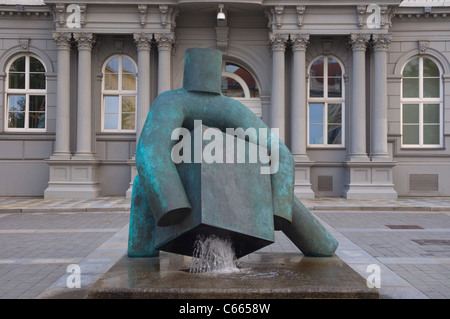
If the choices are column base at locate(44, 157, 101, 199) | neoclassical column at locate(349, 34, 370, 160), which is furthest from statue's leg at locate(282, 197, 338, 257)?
column base at locate(44, 157, 101, 199)

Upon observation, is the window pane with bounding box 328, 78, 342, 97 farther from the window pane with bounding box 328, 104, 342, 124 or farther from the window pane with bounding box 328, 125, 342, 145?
the window pane with bounding box 328, 125, 342, 145

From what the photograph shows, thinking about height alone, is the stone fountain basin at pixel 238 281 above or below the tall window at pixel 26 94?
below

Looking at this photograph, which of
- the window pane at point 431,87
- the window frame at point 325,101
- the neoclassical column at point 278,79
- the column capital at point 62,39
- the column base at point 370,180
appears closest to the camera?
the column base at point 370,180

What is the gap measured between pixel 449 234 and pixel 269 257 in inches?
238

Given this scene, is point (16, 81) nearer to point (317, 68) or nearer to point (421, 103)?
point (317, 68)

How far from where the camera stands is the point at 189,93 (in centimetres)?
477

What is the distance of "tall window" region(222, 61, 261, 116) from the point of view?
1877 cm

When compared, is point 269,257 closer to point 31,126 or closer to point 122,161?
point 122,161

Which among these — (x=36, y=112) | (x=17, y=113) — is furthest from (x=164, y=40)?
(x=17, y=113)

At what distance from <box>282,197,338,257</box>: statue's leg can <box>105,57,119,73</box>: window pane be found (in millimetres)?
14815

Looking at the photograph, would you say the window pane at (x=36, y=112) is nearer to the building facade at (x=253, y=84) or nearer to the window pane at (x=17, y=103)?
the building facade at (x=253, y=84)

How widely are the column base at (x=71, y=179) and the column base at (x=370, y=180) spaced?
367 inches

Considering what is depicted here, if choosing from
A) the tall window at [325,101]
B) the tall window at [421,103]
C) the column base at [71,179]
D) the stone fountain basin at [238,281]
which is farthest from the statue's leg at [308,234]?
the tall window at [421,103]

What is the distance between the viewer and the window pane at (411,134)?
1838cm
